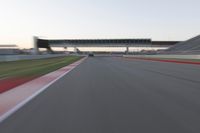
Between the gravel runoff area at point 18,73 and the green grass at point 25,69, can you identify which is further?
the green grass at point 25,69

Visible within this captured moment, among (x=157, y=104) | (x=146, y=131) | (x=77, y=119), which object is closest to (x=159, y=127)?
(x=146, y=131)

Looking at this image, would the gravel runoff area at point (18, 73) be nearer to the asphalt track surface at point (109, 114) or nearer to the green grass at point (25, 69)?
the green grass at point (25, 69)

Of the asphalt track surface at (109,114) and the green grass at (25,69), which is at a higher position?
the asphalt track surface at (109,114)

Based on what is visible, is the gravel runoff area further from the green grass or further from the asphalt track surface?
the asphalt track surface

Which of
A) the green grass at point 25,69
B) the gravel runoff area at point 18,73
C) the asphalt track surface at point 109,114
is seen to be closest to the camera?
the asphalt track surface at point 109,114

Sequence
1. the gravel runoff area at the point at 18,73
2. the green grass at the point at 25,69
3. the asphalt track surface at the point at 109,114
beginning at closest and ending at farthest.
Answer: the asphalt track surface at the point at 109,114 < the gravel runoff area at the point at 18,73 < the green grass at the point at 25,69

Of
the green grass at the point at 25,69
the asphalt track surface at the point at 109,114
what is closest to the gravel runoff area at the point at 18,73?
the green grass at the point at 25,69

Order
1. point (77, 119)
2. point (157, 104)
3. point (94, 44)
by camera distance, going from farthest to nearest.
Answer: point (94, 44) < point (157, 104) < point (77, 119)

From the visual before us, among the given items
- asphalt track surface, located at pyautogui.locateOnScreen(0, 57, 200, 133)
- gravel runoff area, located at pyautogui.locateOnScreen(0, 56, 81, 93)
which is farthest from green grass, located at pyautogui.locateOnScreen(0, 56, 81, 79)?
asphalt track surface, located at pyautogui.locateOnScreen(0, 57, 200, 133)

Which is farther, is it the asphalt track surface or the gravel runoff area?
the gravel runoff area

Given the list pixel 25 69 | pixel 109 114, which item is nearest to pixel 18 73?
pixel 25 69

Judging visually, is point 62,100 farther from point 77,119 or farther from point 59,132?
point 59,132

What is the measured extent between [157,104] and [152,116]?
132 centimetres

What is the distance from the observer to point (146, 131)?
4.73 metres
